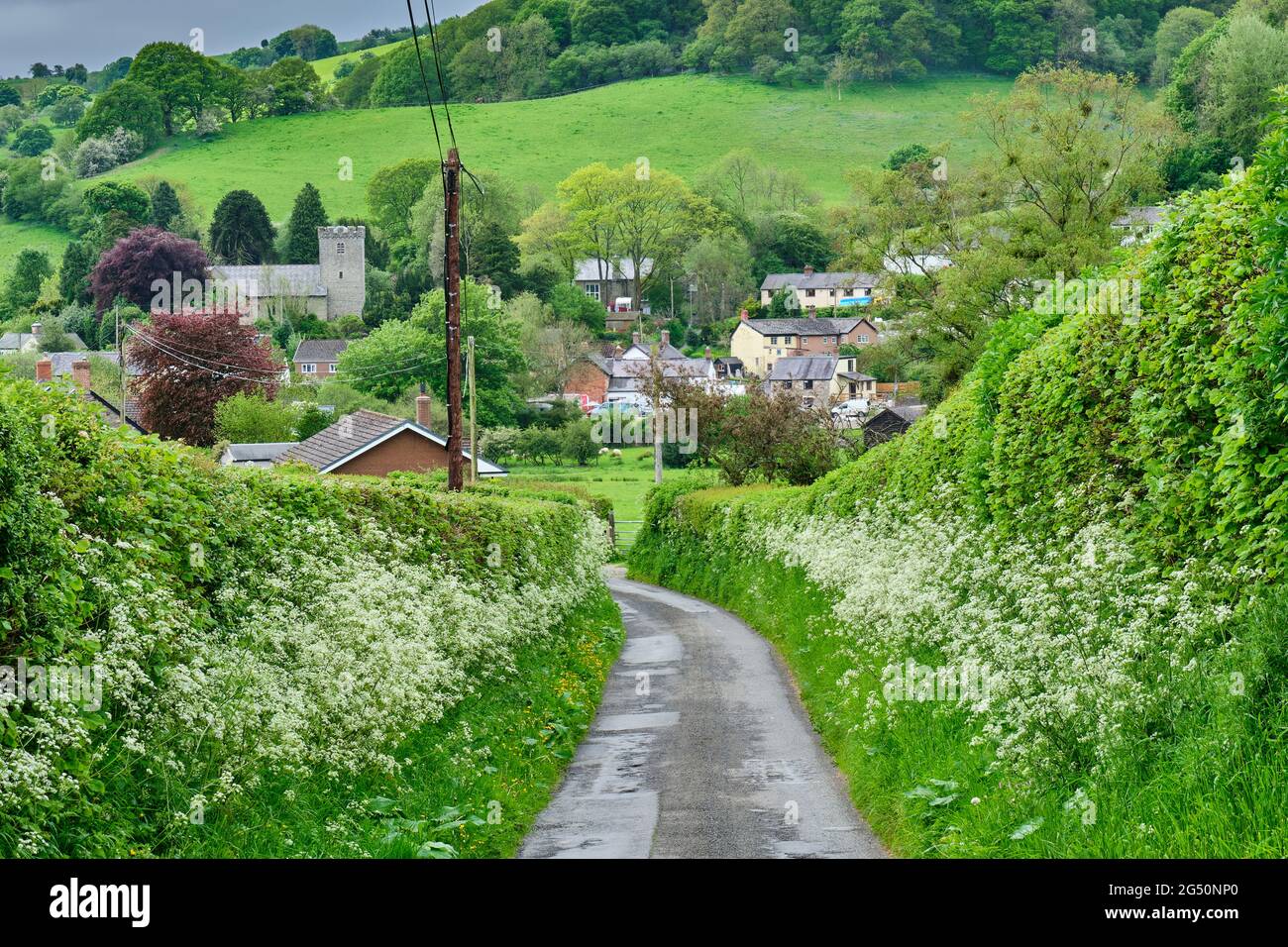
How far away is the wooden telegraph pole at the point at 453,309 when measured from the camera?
25.5m

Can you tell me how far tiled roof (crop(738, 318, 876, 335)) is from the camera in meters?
131

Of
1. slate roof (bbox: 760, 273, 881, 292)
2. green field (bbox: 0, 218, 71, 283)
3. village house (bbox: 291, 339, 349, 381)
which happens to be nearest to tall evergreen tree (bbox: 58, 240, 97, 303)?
green field (bbox: 0, 218, 71, 283)

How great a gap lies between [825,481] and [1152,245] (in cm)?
1962

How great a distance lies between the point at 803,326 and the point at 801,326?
24cm

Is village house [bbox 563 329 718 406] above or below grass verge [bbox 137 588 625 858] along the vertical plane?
below

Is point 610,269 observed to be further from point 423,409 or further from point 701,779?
point 701,779

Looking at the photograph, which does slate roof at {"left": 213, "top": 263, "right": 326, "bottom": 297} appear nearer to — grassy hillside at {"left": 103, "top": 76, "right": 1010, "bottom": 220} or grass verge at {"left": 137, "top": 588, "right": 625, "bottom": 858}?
grassy hillside at {"left": 103, "top": 76, "right": 1010, "bottom": 220}

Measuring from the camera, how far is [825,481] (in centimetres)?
3212

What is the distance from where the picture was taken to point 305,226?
526 feet

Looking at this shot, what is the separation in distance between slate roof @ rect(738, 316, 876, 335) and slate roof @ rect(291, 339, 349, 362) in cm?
3936

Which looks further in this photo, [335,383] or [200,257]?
[200,257]

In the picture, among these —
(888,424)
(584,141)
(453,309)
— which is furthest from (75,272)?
(453,309)
